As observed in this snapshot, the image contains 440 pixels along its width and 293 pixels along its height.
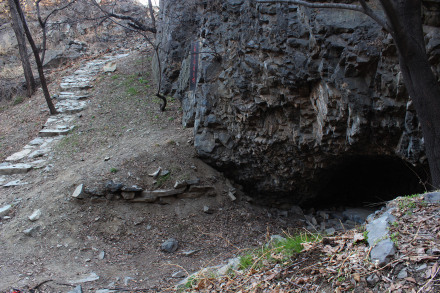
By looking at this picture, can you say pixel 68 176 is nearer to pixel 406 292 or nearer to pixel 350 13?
pixel 350 13

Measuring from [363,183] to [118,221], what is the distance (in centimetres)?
544

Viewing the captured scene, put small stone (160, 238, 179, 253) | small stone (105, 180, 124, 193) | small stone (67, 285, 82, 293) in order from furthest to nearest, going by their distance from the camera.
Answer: small stone (105, 180, 124, 193)
small stone (160, 238, 179, 253)
small stone (67, 285, 82, 293)

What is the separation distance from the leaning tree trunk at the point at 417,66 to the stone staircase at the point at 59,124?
7.55 metres

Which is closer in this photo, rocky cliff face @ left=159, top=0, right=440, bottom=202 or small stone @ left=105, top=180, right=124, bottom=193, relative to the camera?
rocky cliff face @ left=159, top=0, right=440, bottom=202

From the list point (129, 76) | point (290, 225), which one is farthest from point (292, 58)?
point (129, 76)

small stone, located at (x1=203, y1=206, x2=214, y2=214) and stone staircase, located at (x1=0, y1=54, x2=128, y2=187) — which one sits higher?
stone staircase, located at (x1=0, y1=54, x2=128, y2=187)

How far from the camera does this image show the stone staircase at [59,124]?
7816 mm

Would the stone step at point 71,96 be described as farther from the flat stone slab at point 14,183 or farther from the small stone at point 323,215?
the small stone at point 323,215

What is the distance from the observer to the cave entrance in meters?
6.46

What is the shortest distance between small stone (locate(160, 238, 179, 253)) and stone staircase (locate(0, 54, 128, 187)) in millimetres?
3833

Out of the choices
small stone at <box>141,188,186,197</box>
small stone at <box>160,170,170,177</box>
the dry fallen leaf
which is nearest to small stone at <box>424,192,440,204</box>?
the dry fallen leaf

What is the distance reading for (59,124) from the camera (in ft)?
32.8

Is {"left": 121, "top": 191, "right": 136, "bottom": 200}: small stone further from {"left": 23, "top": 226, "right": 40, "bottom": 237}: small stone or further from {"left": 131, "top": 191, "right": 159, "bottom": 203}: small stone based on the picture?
{"left": 23, "top": 226, "right": 40, "bottom": 237}: small stone

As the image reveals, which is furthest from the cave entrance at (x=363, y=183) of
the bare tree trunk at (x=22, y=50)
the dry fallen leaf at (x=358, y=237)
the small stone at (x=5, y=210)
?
the bare tree trunk at (x=22, y=50)
